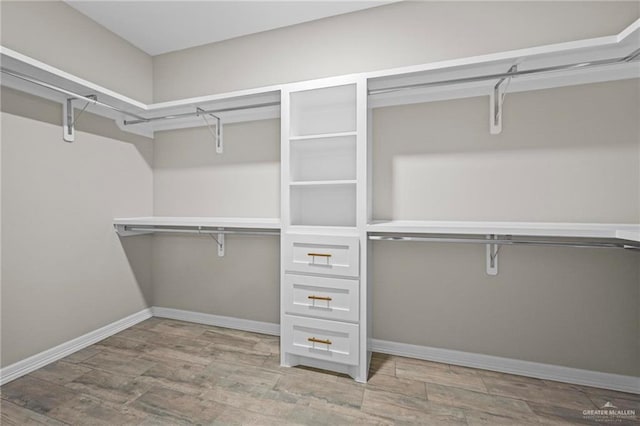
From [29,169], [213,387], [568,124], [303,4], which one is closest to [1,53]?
[29,169]

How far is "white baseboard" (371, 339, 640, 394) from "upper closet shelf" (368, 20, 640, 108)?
69.0 inches

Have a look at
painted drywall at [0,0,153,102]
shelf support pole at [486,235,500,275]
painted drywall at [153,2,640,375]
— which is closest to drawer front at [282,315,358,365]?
painted drywall at [153,2,640,375]

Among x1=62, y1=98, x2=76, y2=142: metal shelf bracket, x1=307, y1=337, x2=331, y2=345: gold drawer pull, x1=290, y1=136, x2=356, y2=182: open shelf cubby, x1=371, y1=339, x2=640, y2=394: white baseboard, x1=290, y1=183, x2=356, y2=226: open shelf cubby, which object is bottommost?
x1=371, y1=339, x2=640, y2=394: white baseboard

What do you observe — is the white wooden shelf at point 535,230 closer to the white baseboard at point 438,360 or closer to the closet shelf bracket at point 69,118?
the white baseboard at point 438,360

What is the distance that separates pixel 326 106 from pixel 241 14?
99 centimetres

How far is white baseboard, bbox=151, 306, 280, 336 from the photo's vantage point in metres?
2.41

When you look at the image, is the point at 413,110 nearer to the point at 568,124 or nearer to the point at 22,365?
the point at 568,124

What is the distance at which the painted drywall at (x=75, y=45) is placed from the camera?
1.81 meters

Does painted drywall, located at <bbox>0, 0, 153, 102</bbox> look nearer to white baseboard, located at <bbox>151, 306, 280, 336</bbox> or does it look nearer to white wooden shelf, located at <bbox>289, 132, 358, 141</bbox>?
white wooden shelf, located at <bbox>289, 132, 358, 141</bbox>

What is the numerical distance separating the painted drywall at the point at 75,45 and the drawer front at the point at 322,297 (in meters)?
2.24

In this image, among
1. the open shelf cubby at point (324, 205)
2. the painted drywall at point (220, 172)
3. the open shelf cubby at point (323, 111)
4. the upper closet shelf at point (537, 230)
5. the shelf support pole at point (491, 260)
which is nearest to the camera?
the upper closet shelf at point (537, 230)

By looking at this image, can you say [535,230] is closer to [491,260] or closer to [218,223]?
[491,260]

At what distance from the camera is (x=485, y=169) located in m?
1.89

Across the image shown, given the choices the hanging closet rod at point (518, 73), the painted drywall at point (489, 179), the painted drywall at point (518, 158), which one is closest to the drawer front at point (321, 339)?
the painted drywall at point (489, 179)
